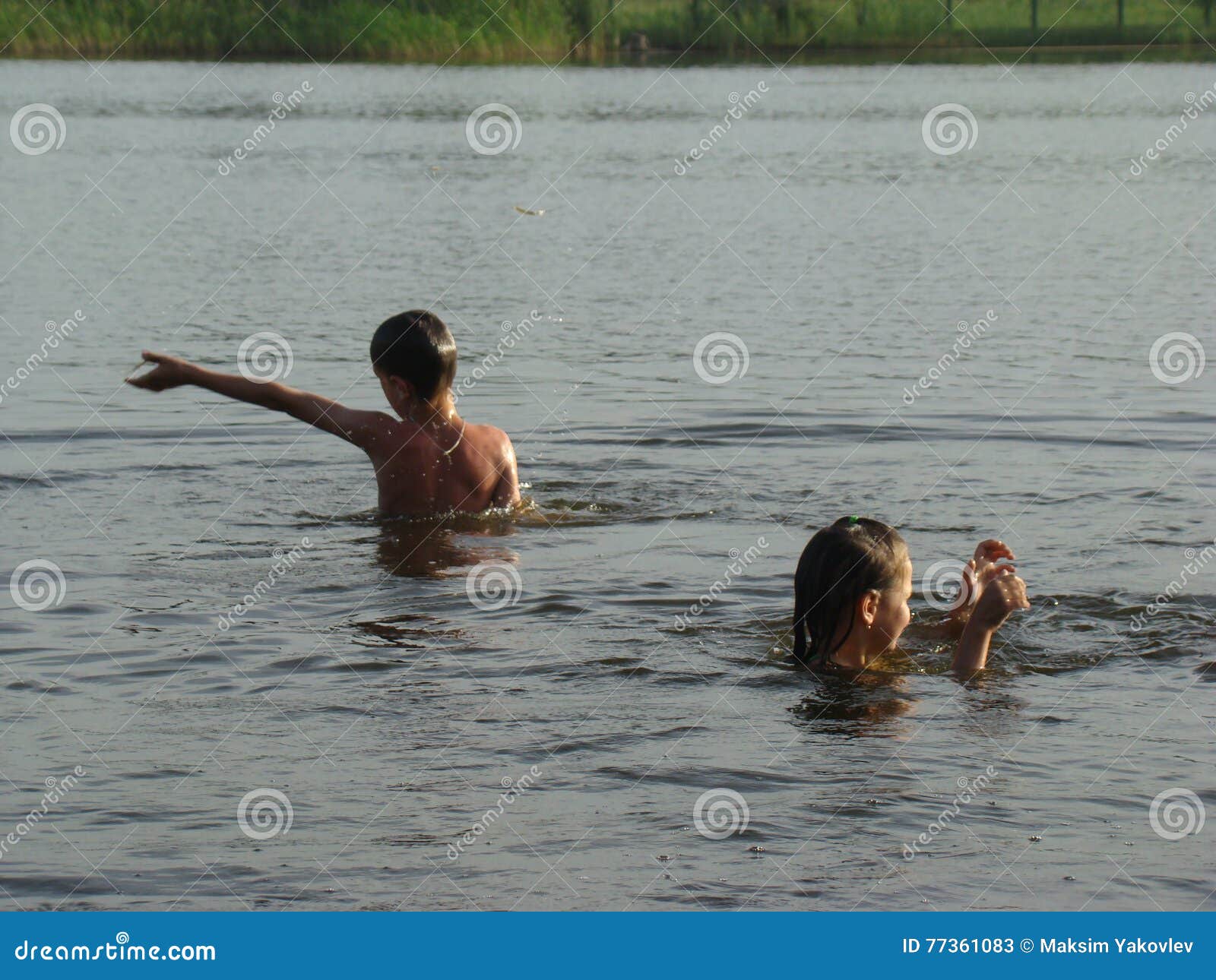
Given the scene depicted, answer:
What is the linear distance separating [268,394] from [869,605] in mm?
2705

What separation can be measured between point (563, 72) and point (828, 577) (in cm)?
3748

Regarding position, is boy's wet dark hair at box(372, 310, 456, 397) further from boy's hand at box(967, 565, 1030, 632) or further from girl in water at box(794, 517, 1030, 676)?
boy's hand at box(967, 565, 1030, 632)

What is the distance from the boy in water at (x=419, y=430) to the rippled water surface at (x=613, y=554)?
0.18m

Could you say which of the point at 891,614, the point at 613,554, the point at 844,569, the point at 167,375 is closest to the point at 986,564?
the point at 891,614

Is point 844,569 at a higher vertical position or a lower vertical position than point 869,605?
higher

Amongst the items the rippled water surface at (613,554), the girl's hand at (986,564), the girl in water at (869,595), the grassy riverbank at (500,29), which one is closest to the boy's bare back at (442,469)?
the rippled water surface at (613,554)

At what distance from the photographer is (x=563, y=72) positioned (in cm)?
4250

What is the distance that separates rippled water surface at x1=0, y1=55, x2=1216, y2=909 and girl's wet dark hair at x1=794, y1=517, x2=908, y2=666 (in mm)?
316

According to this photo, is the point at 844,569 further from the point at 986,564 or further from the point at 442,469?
the point at 442,469

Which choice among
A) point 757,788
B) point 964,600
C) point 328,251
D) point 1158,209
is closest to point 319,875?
point 757,788

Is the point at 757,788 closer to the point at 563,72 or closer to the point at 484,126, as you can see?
the point at 484,126

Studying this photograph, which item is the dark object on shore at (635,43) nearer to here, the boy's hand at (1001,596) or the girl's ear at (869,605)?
the girl's ear at (869,605)

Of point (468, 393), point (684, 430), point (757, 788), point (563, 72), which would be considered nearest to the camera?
point (757, 788)

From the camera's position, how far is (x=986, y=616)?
21.0 ft
